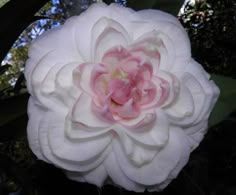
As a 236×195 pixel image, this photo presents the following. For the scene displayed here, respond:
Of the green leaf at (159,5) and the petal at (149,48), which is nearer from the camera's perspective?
the petal at (149,48)

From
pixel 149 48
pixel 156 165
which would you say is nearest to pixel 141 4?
pixel 149 48

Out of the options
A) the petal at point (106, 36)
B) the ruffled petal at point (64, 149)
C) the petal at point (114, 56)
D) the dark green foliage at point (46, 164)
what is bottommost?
the dark green foliage at point (46, 164)

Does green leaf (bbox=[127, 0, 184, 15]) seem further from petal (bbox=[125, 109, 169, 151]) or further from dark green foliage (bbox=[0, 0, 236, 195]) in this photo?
petal (bbox=[125, 109, 169, 151])

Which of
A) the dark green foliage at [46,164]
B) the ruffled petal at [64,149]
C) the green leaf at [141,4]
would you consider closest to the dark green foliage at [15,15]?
the dark green foliage at [46,164]

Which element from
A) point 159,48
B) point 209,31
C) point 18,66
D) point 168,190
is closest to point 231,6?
point 209,31

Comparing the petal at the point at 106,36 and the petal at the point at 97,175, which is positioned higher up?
the petal at the point at 106,36

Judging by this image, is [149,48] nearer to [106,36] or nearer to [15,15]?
[106,36]

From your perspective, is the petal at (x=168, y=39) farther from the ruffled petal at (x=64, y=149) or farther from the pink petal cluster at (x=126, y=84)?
the ruffled petal at (x=64, y=149)
